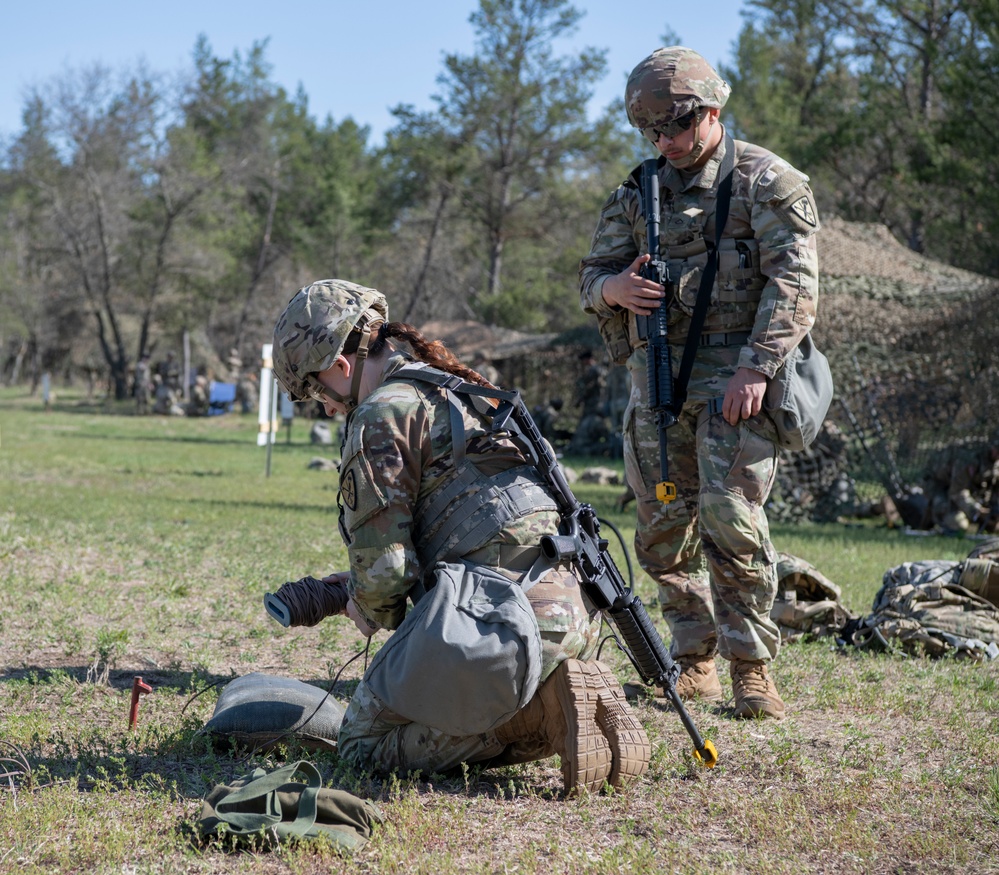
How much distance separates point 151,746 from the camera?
13.2 feet

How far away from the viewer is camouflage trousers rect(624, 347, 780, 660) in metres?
4.38

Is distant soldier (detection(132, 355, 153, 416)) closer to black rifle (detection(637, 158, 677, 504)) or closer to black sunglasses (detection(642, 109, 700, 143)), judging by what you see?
black rifle (detection(637, 158, 677, 504))

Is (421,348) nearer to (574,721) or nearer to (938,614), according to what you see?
(574,721)

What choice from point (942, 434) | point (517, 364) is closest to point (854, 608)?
point (942, 434)

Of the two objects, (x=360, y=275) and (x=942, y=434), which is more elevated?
(x=360, y=275)

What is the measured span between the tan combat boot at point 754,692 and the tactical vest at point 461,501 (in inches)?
53.4

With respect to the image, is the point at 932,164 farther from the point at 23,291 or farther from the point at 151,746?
the point at 23,291

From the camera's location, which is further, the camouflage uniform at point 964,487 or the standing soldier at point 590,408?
the standing soldier at point 590,408

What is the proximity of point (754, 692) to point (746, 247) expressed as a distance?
1.78 m

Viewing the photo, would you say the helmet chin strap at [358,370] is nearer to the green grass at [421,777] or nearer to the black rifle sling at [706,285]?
the green grass at [421,777]

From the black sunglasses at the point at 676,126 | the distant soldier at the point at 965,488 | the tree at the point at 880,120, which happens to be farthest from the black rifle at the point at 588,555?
the tree at the point at 880,120

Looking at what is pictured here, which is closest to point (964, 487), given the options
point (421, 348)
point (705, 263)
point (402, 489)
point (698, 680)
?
point (698, 680)

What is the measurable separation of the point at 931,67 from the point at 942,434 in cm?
1949

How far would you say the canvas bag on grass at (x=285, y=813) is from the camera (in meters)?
3.11
